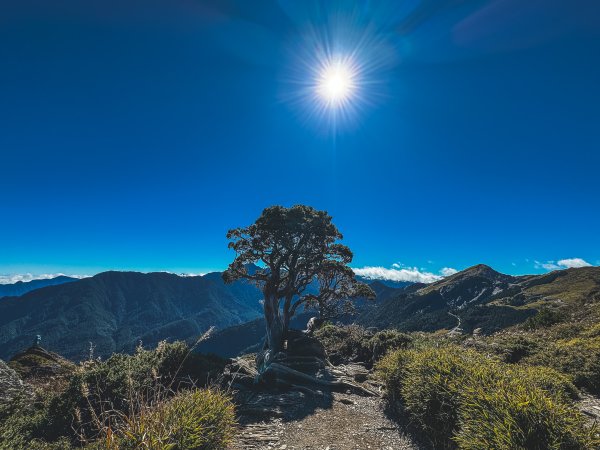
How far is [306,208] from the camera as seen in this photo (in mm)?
25234

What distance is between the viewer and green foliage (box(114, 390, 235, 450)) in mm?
5355

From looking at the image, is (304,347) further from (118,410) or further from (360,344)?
(118,410)

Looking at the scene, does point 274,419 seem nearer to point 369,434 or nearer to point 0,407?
point 369,434

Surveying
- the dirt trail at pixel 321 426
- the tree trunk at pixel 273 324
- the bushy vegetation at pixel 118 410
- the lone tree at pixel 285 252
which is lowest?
the dirt trail at pixel 321 426

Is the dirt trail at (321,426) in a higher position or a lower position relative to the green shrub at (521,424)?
lower

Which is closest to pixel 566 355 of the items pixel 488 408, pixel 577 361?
pixel 577 361

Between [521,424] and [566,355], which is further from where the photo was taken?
[566,355]

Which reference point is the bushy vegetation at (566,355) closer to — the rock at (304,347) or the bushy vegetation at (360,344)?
the bushy vegetation at (360,344)

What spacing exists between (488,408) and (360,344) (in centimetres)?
2067

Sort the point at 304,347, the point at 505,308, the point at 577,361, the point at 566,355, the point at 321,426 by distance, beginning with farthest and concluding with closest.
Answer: the point at 505,308, the point at 304,347, the point at 566,355, the point at 577,361, the point at 321,426

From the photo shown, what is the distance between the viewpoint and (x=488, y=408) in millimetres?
6633

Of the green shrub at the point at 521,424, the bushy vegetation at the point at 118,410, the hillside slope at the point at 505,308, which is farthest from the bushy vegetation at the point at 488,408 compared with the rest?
the hillside slope at the point at 505,308

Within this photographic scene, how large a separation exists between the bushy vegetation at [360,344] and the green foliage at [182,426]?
1558cm

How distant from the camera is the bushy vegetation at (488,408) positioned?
18.3 ft
